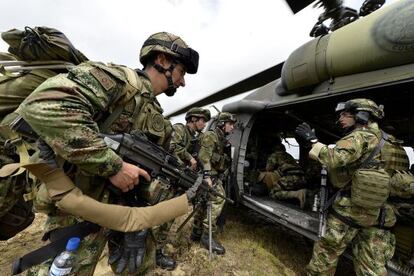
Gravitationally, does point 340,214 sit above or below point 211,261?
above

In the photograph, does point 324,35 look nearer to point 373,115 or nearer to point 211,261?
point 373,115

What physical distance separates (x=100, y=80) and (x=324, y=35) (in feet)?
9.29

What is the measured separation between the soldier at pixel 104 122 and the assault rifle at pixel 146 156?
11 cm

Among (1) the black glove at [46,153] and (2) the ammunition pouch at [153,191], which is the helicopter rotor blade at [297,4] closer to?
(2) the ammunition pouch at [153,191]

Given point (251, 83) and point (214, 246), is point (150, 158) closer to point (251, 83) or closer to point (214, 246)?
point (214, 246)

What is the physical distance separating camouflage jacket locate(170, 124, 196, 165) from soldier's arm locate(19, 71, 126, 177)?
2.51 meters

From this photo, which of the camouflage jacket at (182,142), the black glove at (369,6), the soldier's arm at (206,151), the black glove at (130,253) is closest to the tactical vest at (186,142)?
the camouflage jacket at (182,142)

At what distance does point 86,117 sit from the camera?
50.1 inches

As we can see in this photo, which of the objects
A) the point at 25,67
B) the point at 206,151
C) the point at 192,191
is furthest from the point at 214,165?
the point at 25,67

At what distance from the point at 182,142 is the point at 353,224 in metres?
2.66

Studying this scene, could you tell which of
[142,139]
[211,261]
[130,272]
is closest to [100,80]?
[142,139]

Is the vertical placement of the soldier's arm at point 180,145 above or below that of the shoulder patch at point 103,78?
below

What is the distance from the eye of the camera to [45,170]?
1.27m

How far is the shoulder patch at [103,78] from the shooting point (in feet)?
4.40
